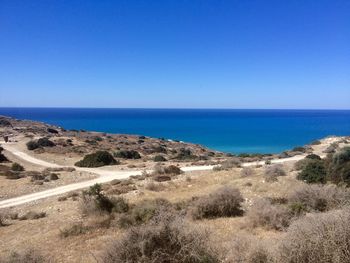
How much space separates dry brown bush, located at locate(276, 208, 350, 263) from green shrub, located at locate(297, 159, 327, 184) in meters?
14.6

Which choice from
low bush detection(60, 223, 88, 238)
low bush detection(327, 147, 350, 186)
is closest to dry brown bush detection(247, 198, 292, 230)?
low bush detection(60, 223, 88, 238)

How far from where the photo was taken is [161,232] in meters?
8.79

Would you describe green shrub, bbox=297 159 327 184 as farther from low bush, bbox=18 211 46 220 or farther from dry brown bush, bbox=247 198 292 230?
low bush, bbox=18 211 46 220

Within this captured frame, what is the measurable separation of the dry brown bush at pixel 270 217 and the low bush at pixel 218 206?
6.28 ft

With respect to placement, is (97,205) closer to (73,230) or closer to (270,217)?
(73,230)

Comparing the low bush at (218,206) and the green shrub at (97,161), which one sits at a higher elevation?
the low bush at (218,206)

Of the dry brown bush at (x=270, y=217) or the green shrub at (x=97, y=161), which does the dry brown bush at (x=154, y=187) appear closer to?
the dry brown bush at (x=270, y=217)

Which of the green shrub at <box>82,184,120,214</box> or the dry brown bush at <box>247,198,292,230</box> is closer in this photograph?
the dry brown bush at <box>247,198,292,230</box>

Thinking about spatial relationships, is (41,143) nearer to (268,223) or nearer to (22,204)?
(22,204)

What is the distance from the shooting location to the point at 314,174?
22375mm

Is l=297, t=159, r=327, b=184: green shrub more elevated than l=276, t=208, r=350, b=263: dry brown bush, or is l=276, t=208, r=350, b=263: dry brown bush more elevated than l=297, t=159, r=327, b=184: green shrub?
l=276, t=208, r=350, b=263: dry brown bush

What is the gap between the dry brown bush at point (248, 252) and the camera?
8.41 meters

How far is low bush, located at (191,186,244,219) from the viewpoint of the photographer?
595 inches

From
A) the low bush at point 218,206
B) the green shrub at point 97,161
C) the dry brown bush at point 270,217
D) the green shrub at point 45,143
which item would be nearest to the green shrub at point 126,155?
the green shrub at point 97,161
